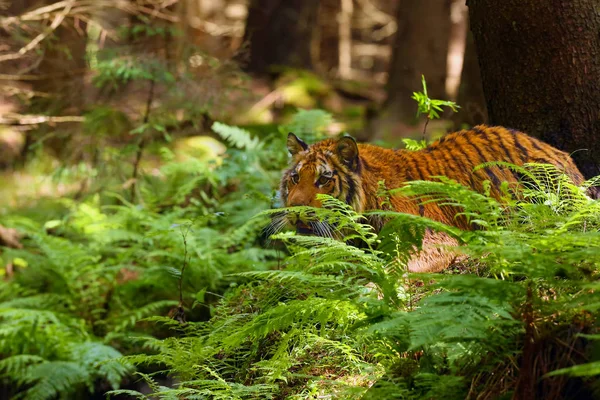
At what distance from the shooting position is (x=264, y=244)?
7688 millimetres

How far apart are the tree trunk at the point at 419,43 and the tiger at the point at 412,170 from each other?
961cm

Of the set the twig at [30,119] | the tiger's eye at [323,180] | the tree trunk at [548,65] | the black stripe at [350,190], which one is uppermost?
the tree trunk at [548,65]

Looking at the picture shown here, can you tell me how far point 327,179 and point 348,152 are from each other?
254 millimetres

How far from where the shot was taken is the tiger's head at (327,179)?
16.5ft

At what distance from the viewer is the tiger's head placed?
5023mm

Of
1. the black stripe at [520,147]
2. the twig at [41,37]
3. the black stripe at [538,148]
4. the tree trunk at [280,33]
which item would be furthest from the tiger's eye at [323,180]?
the tree trunk at [280,33]

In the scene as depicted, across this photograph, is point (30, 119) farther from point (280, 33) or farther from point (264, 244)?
point (280, 33)

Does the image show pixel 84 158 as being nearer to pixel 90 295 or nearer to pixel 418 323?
pixel 90 295

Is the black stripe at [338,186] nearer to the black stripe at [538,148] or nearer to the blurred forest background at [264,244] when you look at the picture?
the blurred forest background at [264,244]

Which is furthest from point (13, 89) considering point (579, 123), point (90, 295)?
point (579, 123)

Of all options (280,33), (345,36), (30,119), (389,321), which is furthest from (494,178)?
(345,36)

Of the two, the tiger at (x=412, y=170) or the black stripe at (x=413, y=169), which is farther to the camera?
the black stripe at (x=413, y=169)

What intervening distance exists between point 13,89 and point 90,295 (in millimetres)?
3284

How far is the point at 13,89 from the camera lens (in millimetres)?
9289
